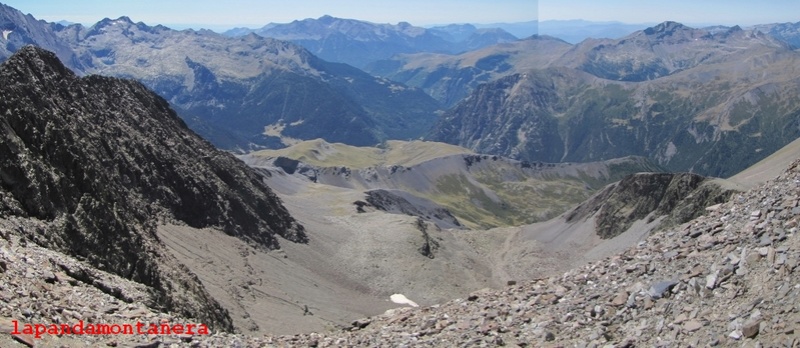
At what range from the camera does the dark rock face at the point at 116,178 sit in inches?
1708

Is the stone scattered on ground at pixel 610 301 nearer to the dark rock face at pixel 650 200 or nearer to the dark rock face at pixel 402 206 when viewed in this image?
the dark rock face at pixel 650 200

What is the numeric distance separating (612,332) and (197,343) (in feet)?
47.5

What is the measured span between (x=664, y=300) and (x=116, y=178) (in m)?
69.5

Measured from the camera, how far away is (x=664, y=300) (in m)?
23.5

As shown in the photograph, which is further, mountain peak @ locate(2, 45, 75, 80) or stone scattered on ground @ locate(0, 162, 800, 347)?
mountain peak @ locate(2, 45, 75, 80)

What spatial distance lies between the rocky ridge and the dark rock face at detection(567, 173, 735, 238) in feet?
298

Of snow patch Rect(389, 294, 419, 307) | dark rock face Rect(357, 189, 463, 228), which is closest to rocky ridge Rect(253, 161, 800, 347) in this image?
snow patch Rect(389, 294, 419, 307)

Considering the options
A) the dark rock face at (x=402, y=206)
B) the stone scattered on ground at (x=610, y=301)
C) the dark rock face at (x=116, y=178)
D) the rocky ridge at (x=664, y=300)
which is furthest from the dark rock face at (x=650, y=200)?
the stone scattered on ground at (x=610, y=301)

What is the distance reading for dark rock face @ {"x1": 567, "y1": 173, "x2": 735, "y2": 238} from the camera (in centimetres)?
11588

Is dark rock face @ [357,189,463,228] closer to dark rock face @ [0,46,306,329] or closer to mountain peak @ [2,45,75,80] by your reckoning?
Result: dark rock face @ [0,46,306,329]

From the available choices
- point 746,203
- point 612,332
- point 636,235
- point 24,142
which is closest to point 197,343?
point 612,332

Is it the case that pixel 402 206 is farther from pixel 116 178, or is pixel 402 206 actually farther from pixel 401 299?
pixel 116 178

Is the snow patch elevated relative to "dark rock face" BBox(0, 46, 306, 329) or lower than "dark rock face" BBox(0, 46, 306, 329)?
lower

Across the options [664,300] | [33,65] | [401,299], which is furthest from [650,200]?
[664,300]
